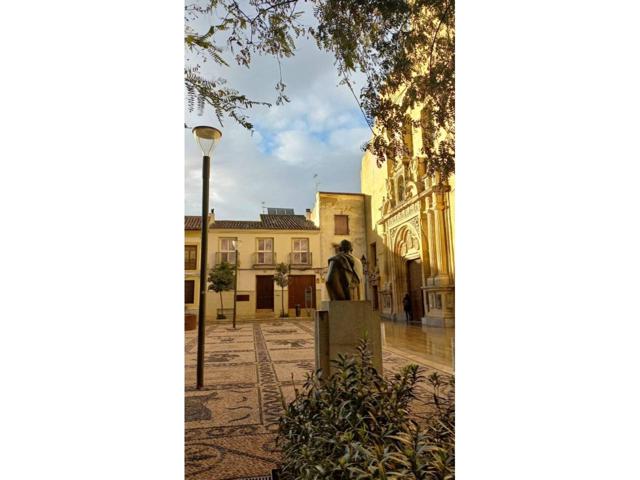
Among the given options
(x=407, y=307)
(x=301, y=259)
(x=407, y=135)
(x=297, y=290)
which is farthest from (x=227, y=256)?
(x=407, y=135)

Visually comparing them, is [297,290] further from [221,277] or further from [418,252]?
[418,252]

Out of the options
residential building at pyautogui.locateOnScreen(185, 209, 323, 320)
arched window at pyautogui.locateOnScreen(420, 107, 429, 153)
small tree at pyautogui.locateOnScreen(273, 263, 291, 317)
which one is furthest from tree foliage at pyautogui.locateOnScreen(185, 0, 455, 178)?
residential building at pyautogui.locateOnScreen(185, 209, 323, 320)

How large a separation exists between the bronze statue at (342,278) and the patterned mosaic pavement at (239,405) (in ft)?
1.79

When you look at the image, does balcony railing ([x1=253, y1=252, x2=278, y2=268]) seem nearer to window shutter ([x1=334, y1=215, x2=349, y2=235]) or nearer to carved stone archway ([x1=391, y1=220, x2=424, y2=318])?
carved stone archway ([x1=391, y1=220, x2=424, y2=318])

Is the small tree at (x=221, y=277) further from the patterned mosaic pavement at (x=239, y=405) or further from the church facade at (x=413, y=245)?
the patterned mosaic pavement at (x=239, y=405)

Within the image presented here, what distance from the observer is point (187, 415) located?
228 centimetres

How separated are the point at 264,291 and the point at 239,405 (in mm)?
11169

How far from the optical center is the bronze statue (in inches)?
91.0

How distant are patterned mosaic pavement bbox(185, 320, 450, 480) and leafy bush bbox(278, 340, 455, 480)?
0.15 metres

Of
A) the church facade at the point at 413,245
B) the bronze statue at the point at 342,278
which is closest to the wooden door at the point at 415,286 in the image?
the church facade at the point at 413,245
